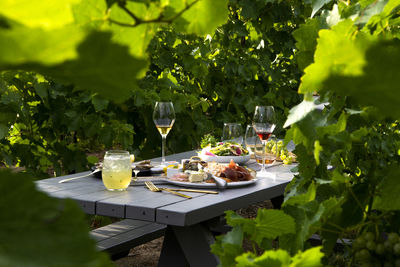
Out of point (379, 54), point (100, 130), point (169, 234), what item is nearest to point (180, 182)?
point (169, 234)

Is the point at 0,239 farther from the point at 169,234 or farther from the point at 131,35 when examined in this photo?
the point at 169,234

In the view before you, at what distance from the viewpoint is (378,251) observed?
0.68 metres

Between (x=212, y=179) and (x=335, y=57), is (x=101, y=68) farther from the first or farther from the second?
(x=212, y=179)

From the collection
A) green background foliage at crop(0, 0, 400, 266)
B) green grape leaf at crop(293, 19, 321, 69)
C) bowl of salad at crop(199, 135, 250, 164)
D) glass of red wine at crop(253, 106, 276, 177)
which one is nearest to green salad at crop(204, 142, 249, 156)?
bowl of salad at crop(199, 135, 250, 164)

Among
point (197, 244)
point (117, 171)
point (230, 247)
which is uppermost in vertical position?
point (230, 247)

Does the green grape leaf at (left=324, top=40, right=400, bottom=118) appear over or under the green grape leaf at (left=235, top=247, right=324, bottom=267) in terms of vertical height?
over

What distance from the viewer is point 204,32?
50 cm

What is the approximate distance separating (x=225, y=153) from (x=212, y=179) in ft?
1.59

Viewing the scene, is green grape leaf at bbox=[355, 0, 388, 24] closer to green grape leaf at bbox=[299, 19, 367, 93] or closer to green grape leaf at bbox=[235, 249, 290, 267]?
green grape leaf at bbox=[299, 19, 367, 93]

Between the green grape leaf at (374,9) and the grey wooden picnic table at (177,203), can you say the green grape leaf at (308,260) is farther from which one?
the grey wooden picnic table at (177,203)

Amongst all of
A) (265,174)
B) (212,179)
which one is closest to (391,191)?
(212,179)

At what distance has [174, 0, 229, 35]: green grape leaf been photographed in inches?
19.4

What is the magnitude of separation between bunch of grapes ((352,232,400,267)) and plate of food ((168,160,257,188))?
1880mm

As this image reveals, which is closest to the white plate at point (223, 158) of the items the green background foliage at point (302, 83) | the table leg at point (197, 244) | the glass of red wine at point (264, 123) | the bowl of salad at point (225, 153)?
the bowl of salad at point (225, 153)
